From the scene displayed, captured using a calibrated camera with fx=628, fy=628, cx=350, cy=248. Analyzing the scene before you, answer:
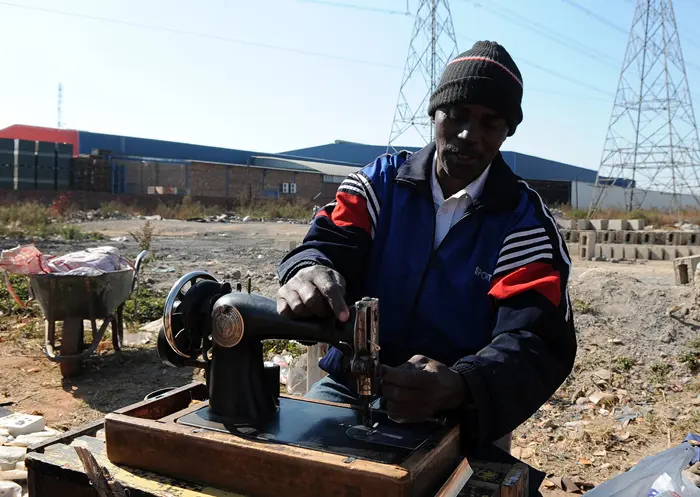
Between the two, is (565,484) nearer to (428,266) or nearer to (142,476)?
(428,266)

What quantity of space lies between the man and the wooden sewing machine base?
169 millimetres

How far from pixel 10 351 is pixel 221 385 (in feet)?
16.4

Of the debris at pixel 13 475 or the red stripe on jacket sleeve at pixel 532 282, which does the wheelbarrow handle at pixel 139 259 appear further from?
the red stripe on jacket sleeve at pixel 532 282

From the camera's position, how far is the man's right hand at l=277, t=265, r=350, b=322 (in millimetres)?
1610

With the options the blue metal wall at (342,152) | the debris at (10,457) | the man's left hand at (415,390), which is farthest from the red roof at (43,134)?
the man's left hand at (415,390)

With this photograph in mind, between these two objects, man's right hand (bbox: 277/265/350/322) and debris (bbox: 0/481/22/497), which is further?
debris (bbox: 0/481/22/497)

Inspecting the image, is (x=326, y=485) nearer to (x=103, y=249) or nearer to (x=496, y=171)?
(x=496, y=171)

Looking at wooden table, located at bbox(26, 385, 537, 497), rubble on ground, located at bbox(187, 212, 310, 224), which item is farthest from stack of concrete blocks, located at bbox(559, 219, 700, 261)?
wooden table, located at bbox(26, 385, 537, 497)

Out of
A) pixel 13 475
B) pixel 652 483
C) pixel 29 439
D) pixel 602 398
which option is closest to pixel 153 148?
pixel 602 398

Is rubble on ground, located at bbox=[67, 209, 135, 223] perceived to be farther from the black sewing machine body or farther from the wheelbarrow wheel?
the black sewing machine body

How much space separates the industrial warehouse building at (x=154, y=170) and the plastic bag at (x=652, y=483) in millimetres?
26287

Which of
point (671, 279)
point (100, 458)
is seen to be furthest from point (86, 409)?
point (671, 279)

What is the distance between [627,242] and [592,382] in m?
11.7

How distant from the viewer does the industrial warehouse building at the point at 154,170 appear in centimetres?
2495
